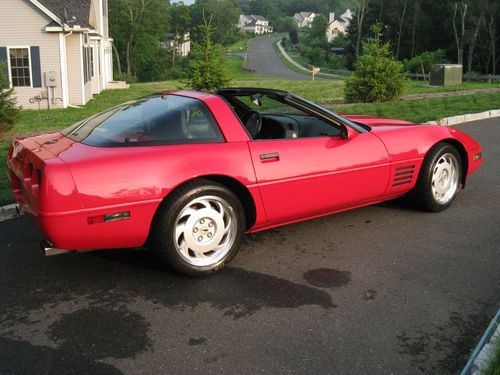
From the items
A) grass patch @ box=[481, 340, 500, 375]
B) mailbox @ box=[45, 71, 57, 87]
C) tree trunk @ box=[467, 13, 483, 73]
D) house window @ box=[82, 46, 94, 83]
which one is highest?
tree trunk @ box=[467, 13, 483, 73]

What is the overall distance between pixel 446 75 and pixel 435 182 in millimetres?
22111

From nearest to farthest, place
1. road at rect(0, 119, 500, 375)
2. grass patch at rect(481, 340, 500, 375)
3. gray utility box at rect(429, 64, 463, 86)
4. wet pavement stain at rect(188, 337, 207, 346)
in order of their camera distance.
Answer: grass patch at rect(481, 340, 500, 375) < road at rect(0, 119, 500, 375) < wet pavement stain at rect(188, 337, 207, 346) < gray utility box at rect(429, 64, 463, 86)

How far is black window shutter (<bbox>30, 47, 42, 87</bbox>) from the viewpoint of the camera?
19.3m

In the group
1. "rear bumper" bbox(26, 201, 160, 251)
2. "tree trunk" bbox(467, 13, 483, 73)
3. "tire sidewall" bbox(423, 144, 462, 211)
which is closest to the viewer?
"rear bumper" bbox(26, 201, 160, 251)

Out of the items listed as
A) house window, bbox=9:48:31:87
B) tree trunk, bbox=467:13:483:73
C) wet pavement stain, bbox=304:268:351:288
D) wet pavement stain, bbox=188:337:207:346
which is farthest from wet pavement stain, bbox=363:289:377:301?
tree trunk, bbox=467:13:483:73

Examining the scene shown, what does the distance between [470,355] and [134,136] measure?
104 inches

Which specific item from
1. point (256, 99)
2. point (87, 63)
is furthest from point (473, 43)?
point (256, 99)

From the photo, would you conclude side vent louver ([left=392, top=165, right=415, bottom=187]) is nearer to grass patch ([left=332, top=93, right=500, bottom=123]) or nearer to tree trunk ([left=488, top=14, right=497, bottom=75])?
grass patch ([left=332, top=93, right=500, bottom=123])

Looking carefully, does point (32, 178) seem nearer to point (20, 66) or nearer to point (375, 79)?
point (375, 79)

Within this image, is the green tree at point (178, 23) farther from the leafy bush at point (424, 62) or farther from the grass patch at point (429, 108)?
the grass patch at point (429, 108)

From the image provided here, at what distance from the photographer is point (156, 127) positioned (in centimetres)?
403

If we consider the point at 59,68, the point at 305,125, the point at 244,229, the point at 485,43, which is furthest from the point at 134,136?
the point at 485,43

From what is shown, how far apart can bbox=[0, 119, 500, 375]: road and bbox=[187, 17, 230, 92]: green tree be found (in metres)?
10.6

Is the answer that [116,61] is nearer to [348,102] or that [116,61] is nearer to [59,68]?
[59,68]
